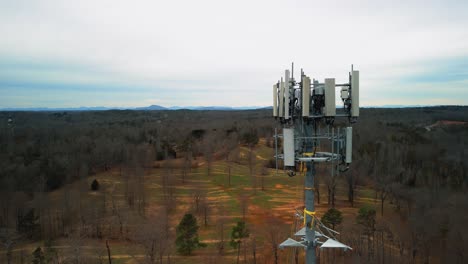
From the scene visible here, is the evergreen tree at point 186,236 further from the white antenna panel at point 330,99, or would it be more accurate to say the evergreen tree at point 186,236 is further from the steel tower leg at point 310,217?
the white antenna panel at point 330,99

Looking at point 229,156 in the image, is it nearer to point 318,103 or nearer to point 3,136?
point 3,136

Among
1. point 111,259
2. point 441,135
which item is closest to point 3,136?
point 111,259

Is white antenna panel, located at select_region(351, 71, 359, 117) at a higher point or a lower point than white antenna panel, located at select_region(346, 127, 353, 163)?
higher

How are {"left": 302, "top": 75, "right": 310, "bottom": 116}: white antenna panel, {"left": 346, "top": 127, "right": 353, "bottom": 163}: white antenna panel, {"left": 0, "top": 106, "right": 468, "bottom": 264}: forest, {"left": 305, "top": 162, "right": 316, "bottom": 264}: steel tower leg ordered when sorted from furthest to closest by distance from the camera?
{"left": 0, "top": 106, "right": 468, "bottom": 264}: forest, {"left": 346, "top": 127, "right": 353, "bottom": 163}: white antenna panel, {"left": 305, "top": 162, "right": 316, "bottom": 264}: steel tower leg, {"left": 302, "top": 75, "right": 310, "bottom": 116}: white antenna panel

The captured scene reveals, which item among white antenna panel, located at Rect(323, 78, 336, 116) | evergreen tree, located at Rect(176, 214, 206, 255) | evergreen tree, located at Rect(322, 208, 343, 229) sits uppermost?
white antenna panel, located at Rect(323, 78, 336, 116)

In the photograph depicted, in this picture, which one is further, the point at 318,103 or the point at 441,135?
the point at 441,135

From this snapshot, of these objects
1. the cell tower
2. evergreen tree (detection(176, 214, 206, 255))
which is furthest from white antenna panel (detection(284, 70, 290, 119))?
evergreen tree (detection(176, 214, 206, 255))

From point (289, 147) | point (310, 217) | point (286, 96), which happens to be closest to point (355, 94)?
point (286, 96)

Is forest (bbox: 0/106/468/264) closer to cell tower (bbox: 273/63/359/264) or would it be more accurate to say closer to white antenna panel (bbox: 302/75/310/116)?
cell tower (bbox: 273/63/359/264)
